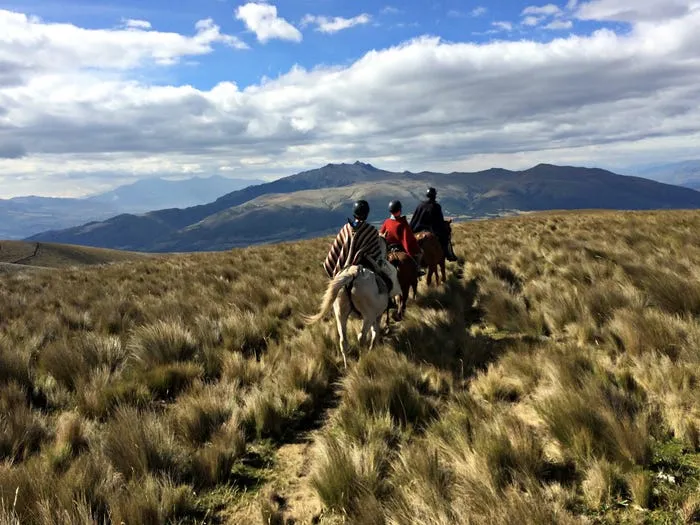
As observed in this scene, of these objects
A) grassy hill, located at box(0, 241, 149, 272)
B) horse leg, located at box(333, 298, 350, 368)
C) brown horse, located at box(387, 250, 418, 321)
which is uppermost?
A: brown horse, located at box(387, 250, 418, 321)

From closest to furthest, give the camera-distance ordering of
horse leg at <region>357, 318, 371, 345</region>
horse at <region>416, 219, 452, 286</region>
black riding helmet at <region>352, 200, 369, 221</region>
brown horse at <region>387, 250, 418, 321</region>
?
horse leg at <region>357, 318, 371, 345</region>
black riding helmet at <region>352, 200, 369, 221</region>
brown horse at <region>387, 250, 418, 321</region>
horse at <region>416, 219, 452, 286</region>

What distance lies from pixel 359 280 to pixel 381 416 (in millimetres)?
2968

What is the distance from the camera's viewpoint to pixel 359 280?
7109 mm

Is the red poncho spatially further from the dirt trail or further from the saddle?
the dirt trail

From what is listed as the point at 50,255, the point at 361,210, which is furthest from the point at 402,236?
the point at 50,255

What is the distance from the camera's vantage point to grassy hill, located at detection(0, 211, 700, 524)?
3.12 metres

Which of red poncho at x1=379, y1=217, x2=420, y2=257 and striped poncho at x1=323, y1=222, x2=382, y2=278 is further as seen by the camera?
red poncho at x1=379, y1=217, x2=420, y2=257

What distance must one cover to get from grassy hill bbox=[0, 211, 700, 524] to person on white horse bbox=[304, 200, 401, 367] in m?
0.64

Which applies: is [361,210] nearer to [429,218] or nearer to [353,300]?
[353,300]

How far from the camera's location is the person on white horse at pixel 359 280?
274 inches

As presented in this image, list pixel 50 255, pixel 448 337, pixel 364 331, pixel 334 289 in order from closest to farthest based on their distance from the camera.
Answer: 1. pixel 334 289
2. pixel 364 331
3. pixel 448 337
4. pixel 50 255

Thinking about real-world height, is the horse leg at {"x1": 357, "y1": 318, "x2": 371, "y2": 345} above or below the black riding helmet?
below

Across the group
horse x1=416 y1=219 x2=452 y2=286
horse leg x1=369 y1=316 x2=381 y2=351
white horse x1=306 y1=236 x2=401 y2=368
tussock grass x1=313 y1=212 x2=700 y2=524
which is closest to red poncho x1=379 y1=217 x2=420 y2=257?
horse x1=416 y1=219 x2=452 y2=286

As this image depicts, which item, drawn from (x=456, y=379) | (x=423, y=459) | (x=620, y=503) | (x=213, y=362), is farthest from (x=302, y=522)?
(x=213, y=362)
